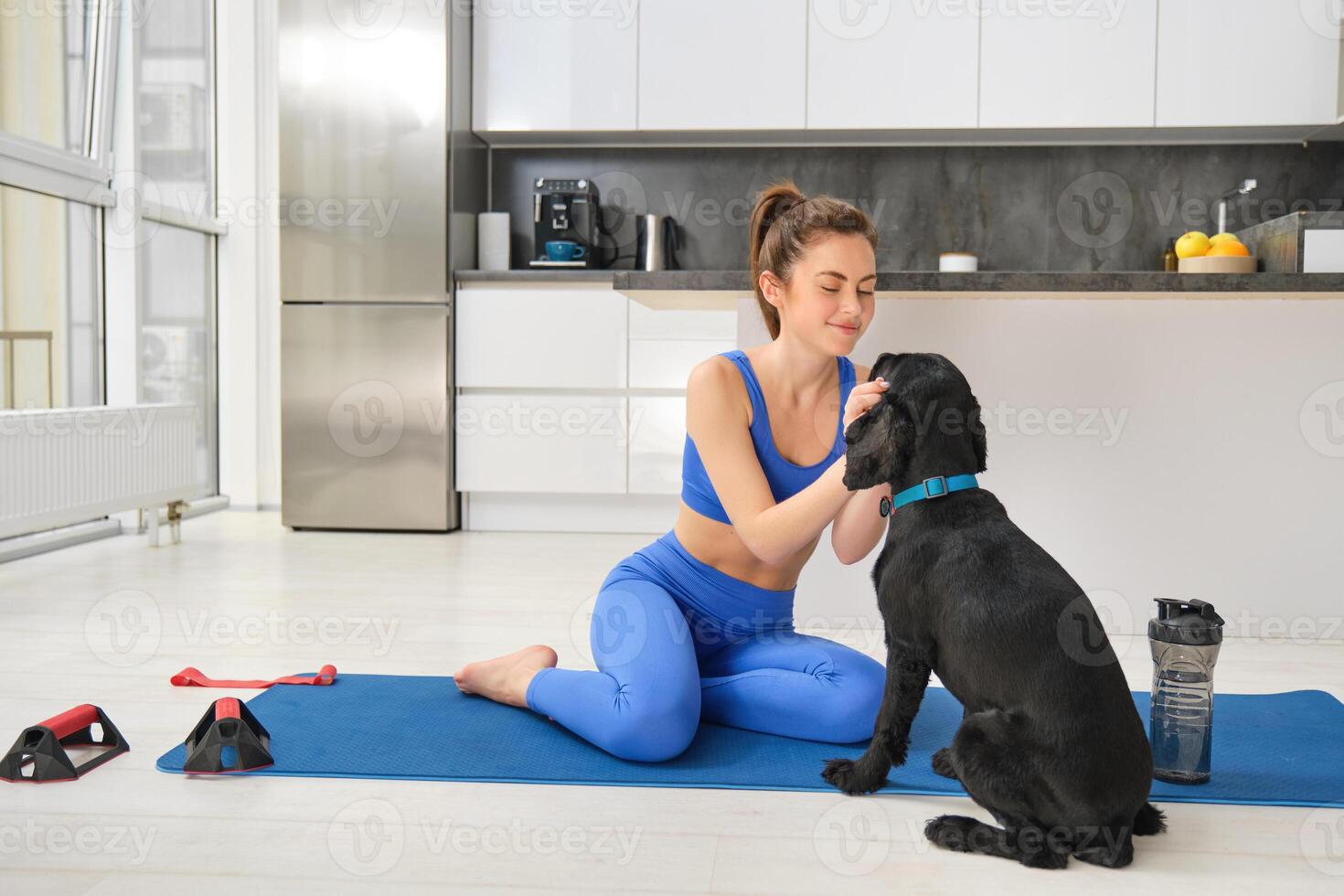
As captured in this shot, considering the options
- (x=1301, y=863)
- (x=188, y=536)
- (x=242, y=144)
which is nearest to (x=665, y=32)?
(x=242, y=144)

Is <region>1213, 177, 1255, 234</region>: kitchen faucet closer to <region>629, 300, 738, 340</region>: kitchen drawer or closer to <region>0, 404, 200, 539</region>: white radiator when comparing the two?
<region>629, 300, 738, 340</region>: kitchen drawer

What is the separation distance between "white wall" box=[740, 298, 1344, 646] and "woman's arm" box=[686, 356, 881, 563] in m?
0.85

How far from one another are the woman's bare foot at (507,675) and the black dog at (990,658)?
717 millimetres

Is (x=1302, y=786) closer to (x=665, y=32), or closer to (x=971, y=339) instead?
(x=971, y=339)

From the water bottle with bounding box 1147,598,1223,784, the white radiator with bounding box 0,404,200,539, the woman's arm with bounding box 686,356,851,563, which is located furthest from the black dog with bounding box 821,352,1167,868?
the white radiator with bounding box 0,404,200,539

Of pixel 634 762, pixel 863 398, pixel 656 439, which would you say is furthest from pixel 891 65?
pixel 634 762

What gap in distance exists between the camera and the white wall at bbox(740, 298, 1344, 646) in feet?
9.30

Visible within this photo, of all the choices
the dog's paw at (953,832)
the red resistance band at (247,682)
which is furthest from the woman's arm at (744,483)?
the red resistance band at (247,682)

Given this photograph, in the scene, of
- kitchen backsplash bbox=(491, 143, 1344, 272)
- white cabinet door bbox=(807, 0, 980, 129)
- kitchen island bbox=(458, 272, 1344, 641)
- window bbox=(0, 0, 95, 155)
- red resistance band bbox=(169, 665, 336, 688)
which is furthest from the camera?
kitchen backsplash bbox=(491, 143, 1344, 272)

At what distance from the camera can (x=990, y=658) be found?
147 centimetres

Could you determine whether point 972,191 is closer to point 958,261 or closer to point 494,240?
point 958,261

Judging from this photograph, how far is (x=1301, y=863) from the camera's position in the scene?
4.98 feet

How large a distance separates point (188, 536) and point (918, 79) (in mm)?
3524

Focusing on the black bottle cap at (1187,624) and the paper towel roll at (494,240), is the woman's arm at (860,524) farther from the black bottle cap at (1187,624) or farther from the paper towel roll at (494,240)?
the paper towel roll at (494,240)
